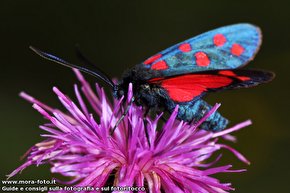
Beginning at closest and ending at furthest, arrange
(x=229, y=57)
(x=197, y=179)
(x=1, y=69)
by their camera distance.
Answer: (x=197, y=179)
(x=229, y=57)
(x=1, y=69)

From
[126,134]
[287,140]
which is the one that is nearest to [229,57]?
[126,134]

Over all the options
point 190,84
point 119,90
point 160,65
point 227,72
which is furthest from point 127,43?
point 227,72

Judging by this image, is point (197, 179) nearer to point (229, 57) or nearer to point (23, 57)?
point (229, 57)

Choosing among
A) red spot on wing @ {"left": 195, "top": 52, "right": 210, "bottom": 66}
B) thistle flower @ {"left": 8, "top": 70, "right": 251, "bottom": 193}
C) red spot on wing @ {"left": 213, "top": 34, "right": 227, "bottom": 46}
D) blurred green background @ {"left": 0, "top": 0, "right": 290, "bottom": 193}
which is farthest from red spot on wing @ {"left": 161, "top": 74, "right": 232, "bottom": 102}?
blurred green background @ {"left": 0, "top": 0, "right": 290, "bottom": 193}

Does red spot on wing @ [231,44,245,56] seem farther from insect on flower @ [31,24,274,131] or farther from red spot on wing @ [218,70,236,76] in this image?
red spot on wing @ [218,70,236,76]

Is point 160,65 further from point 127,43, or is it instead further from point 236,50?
point 127,43

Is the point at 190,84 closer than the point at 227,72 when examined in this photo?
No
